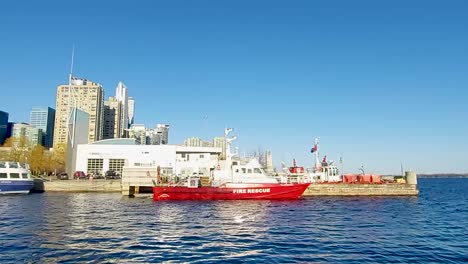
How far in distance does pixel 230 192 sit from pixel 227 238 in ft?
102

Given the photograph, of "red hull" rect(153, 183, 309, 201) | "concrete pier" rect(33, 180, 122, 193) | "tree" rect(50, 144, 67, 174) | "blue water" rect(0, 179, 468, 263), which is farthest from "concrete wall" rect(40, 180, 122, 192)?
"tree" rect(50, 144, 67, 174)

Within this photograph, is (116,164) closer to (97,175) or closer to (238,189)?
(97,175)

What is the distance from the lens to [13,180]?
70.5 meters

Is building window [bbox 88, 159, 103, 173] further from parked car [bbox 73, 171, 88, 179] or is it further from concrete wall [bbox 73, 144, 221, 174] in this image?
parked car [bbox 73, 171, 88, 179]

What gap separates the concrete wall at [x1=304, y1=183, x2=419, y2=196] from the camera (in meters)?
73.7

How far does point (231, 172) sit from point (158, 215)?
2263 cm

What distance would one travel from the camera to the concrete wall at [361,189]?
73.7 metres

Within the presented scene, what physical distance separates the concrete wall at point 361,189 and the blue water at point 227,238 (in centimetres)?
3327

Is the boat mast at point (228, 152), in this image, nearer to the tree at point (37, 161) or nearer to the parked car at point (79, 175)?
the parked car at point (79, 175)

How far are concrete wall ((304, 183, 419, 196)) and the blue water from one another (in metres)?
33.3

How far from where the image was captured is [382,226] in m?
33.1

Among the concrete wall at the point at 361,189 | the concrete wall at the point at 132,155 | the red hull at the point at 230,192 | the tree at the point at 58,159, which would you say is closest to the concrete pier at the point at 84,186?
the concrete wall at the point at 132,155

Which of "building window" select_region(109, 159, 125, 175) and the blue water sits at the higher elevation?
"building window" select_region(109, 159, 125, 175)

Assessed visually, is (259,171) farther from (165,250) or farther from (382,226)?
(165,250)
